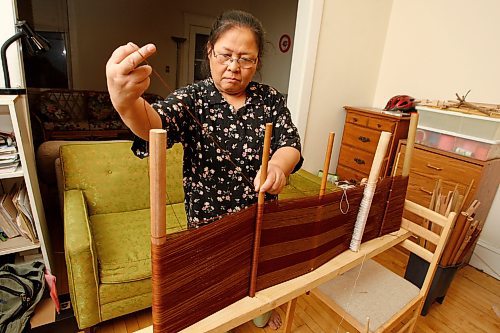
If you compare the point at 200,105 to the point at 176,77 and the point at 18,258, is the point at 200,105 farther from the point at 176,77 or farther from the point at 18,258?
the point at 176,77

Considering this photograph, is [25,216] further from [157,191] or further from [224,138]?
[157,191]

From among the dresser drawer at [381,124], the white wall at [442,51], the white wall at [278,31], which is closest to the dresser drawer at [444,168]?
the dresser drawer at [381,124]

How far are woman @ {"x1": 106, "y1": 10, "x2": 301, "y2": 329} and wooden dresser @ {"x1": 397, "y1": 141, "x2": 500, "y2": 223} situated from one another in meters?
1.30

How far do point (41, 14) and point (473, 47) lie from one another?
5.60 m

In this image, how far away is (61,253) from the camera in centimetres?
204

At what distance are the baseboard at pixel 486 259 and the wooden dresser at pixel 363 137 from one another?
2.92ft

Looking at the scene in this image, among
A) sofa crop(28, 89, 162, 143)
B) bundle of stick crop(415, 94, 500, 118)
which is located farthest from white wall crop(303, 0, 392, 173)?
sofa crop(28, 89, 162, 143)

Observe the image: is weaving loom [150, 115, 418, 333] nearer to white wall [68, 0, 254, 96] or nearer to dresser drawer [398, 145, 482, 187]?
dresser drawer [398, 145, 482, 187]

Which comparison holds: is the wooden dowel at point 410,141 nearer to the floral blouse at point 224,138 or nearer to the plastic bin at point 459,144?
the floral blouse at point 224,138

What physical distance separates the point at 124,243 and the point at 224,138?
42.0 inches

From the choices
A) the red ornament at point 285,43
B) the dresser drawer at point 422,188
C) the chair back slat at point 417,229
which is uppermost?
the red ornament at point 285,43

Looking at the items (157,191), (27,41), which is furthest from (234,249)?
(27,41)

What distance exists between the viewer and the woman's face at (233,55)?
0.78 m

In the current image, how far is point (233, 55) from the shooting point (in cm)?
78
